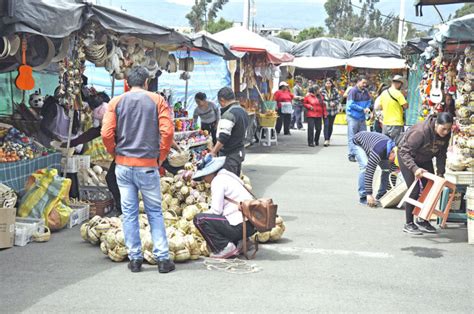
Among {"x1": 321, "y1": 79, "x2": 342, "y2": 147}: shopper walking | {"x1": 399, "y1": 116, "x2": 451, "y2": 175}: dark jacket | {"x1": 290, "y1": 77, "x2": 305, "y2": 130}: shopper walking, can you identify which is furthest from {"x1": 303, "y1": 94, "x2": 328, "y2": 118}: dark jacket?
{"x1": 399, "y1": 116, "x2": 451, "y2": 175}: dark jacket

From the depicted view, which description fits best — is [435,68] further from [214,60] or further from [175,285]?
[214,60]

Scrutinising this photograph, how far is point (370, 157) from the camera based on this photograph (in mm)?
9977

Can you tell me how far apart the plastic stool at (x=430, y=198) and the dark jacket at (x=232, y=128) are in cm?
215

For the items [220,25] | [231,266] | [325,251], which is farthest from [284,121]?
[220,25]

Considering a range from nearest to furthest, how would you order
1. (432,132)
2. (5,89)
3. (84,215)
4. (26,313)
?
(26,313) → (432,132) → (84,215) → (5,89)

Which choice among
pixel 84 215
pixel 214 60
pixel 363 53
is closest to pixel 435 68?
pixel 84 215

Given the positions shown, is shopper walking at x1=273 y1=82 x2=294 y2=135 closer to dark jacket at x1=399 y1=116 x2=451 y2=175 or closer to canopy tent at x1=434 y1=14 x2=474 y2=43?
dark jacket at x1=399 y1=116 x2=451 y2=175

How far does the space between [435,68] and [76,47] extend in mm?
5054

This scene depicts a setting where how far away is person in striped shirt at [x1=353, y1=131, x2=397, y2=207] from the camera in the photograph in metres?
9.84

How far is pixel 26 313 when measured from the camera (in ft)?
16.8

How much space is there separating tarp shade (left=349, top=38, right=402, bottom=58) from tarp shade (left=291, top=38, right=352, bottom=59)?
17.6 inches

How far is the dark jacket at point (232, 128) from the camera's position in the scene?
8023 millimetres

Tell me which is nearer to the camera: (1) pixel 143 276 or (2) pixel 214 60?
(1) pixel 143 276

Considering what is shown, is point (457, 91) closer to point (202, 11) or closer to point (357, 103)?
point (357, 103)
